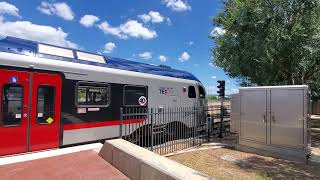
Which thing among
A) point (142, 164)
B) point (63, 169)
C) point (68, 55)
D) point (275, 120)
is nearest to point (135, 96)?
point (68, 55)

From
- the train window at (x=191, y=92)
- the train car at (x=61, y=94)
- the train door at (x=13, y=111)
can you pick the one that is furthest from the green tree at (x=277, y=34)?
the train door at (x=13, y=111)

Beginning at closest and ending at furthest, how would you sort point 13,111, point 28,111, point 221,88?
point 13,111 → point 28,111 → point 221,88

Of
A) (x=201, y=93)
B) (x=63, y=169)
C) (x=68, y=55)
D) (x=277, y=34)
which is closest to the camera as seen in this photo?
(x=63, y=169)

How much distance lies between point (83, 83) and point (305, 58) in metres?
9.64

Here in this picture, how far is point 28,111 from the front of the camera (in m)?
8.12

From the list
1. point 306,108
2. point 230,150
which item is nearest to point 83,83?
point 230,150

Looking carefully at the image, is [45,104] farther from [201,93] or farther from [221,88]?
[221,88]

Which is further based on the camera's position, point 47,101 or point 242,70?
point 242,70

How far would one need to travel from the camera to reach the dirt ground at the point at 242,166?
852cm

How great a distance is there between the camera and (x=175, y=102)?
13031 mm

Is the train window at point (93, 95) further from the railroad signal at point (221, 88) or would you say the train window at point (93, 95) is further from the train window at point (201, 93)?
the railroad signal at point (221, 88)

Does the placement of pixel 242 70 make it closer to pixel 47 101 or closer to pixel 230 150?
pixel 230 150

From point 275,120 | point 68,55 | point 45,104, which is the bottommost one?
point 275,120

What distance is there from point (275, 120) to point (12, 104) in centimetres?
793
